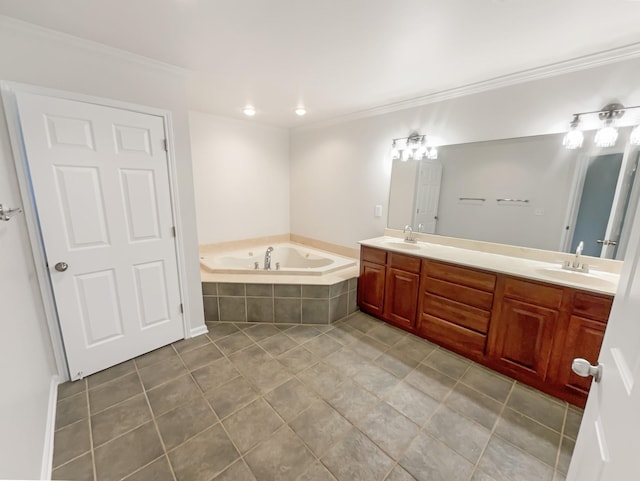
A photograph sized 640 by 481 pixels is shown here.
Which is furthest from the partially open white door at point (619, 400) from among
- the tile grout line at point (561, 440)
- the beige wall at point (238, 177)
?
the beige wall at point (238, 177)

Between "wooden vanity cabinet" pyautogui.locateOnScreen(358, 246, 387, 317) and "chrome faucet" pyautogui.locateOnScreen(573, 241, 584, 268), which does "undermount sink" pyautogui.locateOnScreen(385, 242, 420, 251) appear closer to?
"wooden vanity cabinet" pyautogui.locateOnScreen(358, 246, 387, 317)

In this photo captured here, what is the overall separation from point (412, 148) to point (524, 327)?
1.96 meters

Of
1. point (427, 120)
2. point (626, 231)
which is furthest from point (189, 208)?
point (626, 231)

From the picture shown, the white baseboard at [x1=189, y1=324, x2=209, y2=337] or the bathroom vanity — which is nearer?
the bathroom vanity

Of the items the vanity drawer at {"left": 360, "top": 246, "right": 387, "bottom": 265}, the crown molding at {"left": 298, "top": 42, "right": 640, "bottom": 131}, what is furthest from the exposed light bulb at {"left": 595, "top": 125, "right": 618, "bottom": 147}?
the vanity drawer at {"left": 360, "top": 246, "right": 387, "bottom": 265}

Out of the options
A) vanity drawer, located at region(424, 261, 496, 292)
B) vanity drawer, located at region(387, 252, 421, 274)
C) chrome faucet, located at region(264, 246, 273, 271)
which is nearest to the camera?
vanity drawer, located at region(424, 261, 496, 292)

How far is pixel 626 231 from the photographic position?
186cm

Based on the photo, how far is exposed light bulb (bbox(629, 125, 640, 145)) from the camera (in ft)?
5.80

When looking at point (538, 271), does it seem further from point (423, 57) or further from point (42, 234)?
point (42, 234)

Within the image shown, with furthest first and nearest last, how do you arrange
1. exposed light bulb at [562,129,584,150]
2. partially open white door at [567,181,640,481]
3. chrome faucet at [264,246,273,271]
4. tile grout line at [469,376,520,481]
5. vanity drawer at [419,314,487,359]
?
chrome faucet at [264,246,273,271] → vanity drawer at [419,314,487,359] → exposed light bulb at [562,129,584,150] → tile grout line at [469,376,520,481] → partially open white door at [567,181,640,481]

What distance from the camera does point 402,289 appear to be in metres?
2.66

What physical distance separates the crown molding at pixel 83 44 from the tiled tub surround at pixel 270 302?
190 cm

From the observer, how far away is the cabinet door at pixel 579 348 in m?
1.68

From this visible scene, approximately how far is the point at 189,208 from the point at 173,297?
81 centimetres
